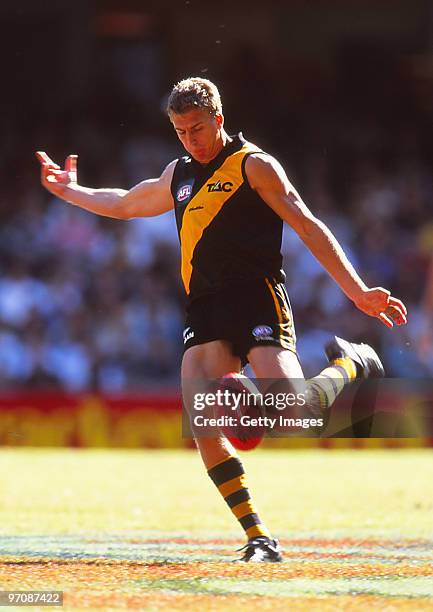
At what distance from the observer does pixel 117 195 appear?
770 centimetres

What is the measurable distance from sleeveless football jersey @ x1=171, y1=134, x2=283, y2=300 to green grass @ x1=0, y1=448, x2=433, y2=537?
7.53ft

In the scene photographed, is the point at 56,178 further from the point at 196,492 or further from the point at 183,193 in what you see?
the point at 196,492

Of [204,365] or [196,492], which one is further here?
[196,492]

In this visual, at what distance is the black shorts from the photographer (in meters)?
6.96

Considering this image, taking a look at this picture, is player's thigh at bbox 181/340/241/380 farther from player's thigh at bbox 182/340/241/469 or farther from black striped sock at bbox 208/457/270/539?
black striped sock at bbox 208/457/270/539

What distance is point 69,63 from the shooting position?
20.4m

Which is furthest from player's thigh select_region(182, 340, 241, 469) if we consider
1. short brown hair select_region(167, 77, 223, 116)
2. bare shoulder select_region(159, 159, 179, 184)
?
short brown hair select_region(167, 77, 223, 116)

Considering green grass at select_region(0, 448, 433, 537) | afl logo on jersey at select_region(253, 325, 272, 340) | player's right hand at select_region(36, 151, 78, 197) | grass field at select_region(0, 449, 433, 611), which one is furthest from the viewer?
green grass at select_region(0, 448, 433, 537)

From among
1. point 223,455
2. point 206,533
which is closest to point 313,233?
point 223,455

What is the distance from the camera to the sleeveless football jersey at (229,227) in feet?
22.8

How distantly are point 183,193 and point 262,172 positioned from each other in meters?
0.53

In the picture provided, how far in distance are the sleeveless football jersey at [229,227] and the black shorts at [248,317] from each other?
0.18ft

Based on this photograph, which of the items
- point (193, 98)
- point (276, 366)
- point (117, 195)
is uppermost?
point (193, 98)

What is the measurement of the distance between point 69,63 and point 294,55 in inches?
136
